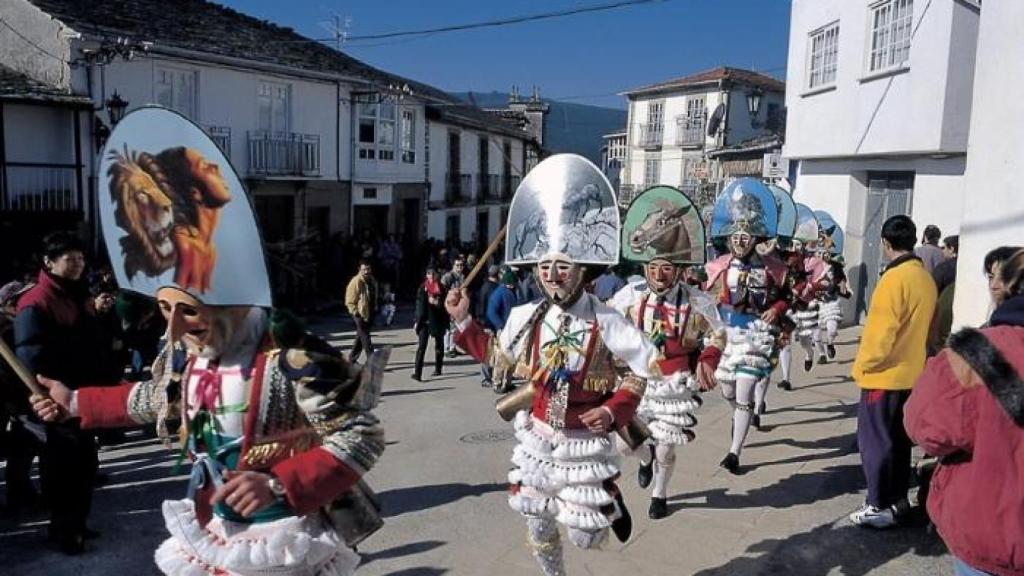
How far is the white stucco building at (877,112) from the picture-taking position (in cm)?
1068

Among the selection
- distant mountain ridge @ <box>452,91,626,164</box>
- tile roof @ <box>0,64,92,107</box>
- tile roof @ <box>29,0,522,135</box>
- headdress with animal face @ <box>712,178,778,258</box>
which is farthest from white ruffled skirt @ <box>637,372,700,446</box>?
distant mountain ridge @ <box>452,91,626,164</box>

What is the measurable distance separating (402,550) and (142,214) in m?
2.99

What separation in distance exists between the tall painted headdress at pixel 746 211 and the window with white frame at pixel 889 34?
6303 mm

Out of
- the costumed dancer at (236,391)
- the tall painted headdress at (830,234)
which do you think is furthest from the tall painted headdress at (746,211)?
the tall painted headdress at (830,234)

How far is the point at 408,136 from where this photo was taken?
2523cm

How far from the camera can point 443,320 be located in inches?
456

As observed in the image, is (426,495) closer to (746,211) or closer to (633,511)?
(633,511)

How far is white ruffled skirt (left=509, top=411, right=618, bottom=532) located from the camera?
3908 millimetres

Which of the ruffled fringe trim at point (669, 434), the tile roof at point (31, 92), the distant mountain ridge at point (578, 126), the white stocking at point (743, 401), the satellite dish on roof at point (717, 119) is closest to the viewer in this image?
the ruffled fringe trim at point (669, 434)

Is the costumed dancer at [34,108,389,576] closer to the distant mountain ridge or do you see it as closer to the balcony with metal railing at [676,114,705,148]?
the balcony with metal railing at [676,114,705,148]

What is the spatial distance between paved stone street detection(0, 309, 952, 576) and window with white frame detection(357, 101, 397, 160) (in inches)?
632

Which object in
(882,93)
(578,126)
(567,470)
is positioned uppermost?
(578,126)

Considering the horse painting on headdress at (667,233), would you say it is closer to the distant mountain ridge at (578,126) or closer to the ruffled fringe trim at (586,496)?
the ruffled fringe trim at (586,496)

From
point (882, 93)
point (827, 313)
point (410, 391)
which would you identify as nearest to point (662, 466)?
point (410, 391)
